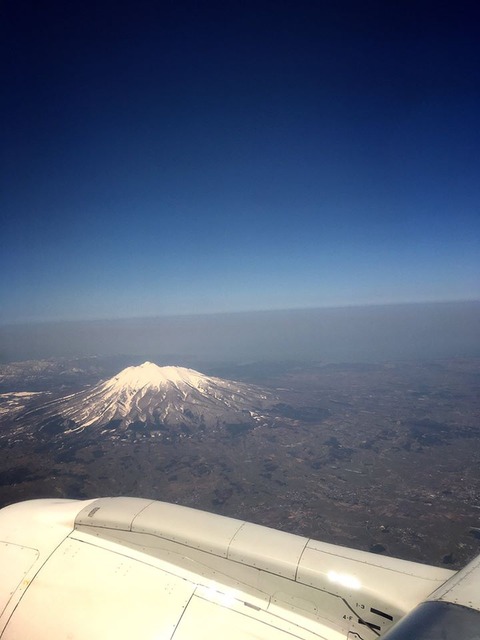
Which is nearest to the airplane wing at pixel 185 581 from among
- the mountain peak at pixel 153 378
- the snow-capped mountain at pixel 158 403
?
the snow-capped mountain at pixel 158 403

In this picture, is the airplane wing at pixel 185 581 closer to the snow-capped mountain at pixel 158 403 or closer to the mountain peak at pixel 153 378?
the snow-capped mountain at pixel 158 403

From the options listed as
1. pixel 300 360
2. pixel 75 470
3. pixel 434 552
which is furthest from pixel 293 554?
pixel 300 360

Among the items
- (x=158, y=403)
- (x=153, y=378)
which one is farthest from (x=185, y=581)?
(x=153, y=378)

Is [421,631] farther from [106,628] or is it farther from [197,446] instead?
[197,446]

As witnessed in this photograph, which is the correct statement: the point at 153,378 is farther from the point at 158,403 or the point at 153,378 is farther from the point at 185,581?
the point at 185,581

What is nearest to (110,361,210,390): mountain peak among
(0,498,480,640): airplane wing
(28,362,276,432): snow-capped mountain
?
(28,362,276,432): snow-capped mountain

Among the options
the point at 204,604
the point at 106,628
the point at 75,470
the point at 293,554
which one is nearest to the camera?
the point at 106,628

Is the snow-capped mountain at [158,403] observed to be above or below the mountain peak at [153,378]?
below
